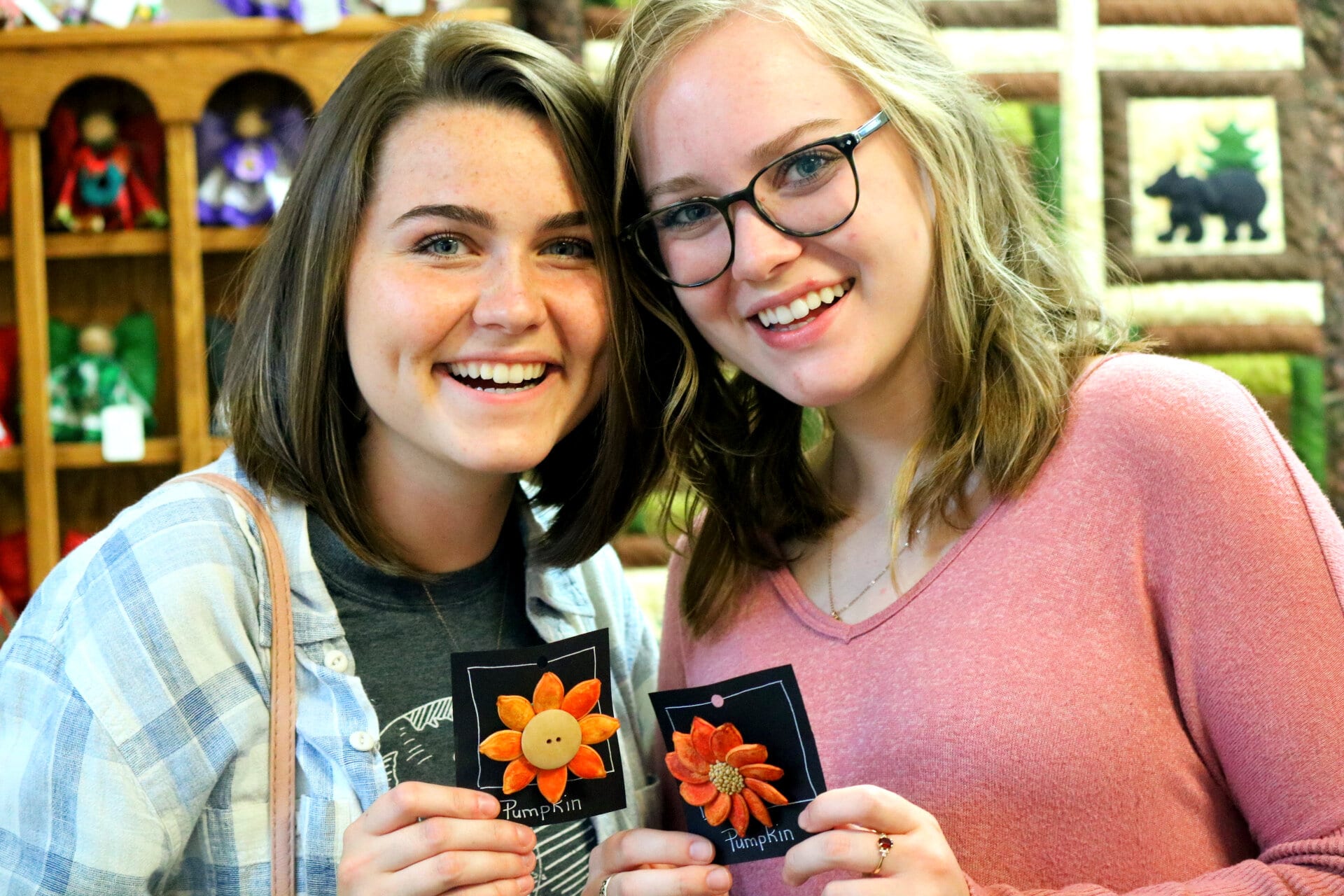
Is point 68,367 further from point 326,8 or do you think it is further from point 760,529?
point 760,529

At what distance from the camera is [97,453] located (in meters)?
3.00

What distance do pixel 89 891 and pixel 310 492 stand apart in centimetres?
47

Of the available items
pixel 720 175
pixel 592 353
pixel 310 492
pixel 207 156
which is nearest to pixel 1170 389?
pixel 720 175

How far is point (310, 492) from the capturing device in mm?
1422

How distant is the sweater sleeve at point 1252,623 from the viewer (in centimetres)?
111

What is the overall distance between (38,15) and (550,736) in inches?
98.8

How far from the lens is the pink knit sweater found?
113cm

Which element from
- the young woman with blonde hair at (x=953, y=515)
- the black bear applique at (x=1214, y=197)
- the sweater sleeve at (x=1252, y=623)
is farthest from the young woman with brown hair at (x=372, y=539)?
the black bear applique at (x=1214, y=197)

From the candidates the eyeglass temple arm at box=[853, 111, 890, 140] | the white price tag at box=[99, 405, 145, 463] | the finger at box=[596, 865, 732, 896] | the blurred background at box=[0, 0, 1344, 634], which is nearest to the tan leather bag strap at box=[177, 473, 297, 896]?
the finger at box=[596, 865, 732, 896]

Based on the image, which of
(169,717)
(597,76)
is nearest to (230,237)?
(597,76)

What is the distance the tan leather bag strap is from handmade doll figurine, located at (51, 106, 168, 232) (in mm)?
1943

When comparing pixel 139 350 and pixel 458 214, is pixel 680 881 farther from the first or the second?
pixel 139 350

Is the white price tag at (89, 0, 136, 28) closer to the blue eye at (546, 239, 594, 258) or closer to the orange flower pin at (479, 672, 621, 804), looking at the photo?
the blue eye at (546, 239, 594, 258)

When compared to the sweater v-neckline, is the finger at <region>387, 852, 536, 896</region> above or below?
below
